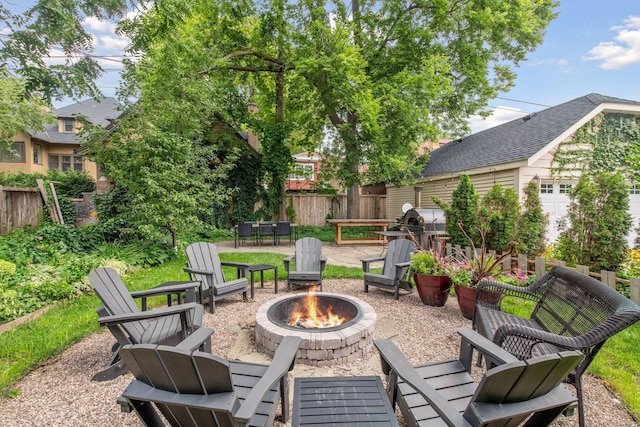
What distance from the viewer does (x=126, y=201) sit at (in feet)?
27.9

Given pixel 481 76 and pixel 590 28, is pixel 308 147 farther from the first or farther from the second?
pixel 590 28

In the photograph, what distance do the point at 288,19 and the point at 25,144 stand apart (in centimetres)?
1772

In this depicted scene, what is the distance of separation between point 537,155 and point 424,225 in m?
3.57

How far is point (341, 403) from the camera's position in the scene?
73.2 inches

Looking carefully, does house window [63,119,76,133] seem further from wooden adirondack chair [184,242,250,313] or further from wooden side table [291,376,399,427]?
wooden side table [291,376,399,427]

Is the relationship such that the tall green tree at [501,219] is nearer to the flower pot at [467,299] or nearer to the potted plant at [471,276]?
the potted plant at [471,276]

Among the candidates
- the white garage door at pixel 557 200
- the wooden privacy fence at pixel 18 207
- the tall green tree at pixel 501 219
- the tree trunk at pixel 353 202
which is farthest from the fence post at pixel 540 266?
the wooden privacy fence at pixel 18 207

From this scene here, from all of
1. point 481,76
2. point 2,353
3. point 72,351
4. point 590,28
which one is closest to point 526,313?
point 72,351

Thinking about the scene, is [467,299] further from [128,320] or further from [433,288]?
[128,320]

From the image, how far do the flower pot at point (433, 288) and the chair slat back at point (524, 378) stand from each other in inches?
114

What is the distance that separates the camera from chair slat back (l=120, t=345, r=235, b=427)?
4.24ft

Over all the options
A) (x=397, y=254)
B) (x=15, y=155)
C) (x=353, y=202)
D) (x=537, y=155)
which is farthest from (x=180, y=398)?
(x=15, y=155)

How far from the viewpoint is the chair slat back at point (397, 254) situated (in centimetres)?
494

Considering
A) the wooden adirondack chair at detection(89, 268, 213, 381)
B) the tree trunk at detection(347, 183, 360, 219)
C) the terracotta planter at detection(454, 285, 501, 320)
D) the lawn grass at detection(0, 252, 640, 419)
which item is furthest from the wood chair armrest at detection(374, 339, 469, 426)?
the tree trunk at detection(347, 183, 360, 219)
